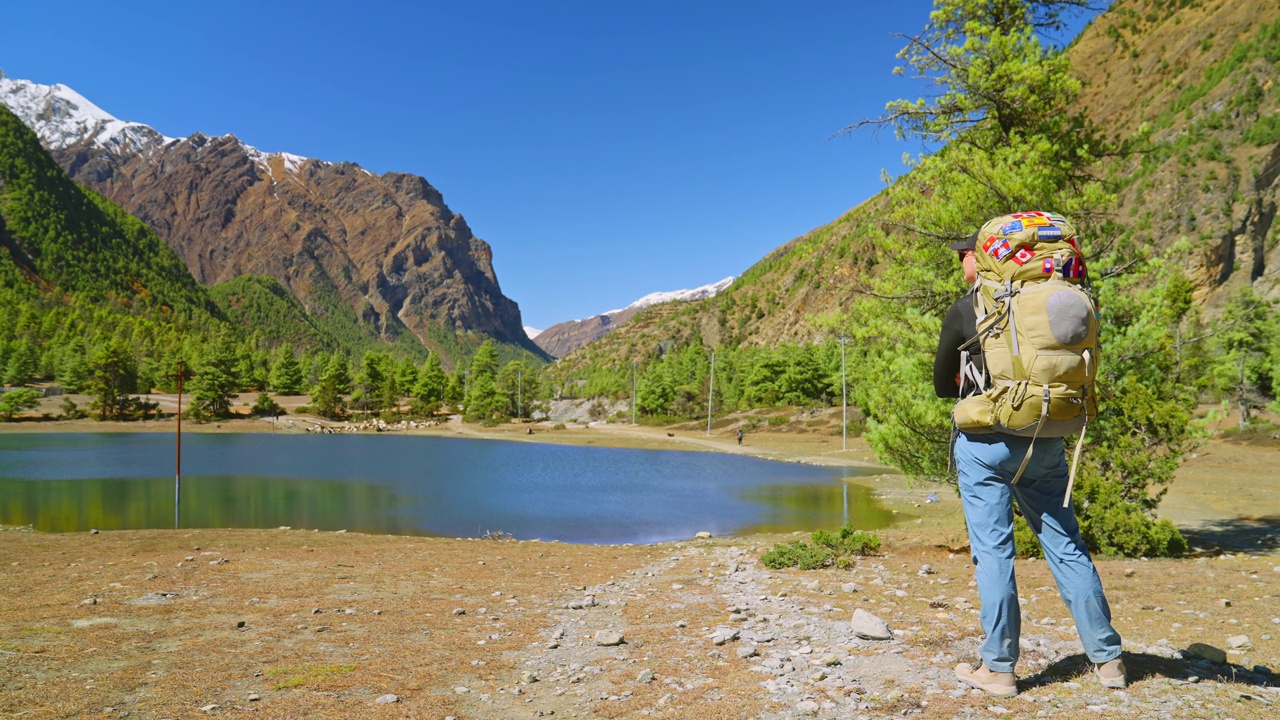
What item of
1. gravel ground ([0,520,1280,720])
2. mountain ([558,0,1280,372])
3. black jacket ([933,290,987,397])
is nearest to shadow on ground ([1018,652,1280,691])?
gravel ground ([0,520,1280,720])

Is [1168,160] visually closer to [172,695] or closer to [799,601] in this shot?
[799,601]

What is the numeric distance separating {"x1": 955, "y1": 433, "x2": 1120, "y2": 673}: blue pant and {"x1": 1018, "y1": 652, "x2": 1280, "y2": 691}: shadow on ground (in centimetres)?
30

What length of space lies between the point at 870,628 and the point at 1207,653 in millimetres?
2214

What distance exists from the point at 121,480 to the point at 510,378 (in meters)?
65.6

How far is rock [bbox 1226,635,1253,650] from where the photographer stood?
5113mm

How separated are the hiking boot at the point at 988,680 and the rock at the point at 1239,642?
91.2 inches

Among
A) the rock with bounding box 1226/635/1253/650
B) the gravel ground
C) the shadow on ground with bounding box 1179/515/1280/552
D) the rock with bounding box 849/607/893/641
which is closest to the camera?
the gravel ground

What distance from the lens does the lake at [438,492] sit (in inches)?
823

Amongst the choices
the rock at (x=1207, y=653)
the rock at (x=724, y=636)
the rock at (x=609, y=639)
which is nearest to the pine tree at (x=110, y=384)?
the rock at (x=609, y=639)

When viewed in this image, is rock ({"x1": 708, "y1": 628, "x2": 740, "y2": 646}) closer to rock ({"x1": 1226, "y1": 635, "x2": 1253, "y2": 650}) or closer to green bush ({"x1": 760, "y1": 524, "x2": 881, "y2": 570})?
rock ({"x1": 1226, "y1": 635, "x2": 1253, "y2": 650})

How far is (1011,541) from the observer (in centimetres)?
Answer: 407

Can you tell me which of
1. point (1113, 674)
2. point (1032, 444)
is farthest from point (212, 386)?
point (1113, 674)

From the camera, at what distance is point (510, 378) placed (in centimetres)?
9775

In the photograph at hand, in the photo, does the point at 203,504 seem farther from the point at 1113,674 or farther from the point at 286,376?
the point at 286,376
